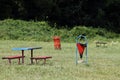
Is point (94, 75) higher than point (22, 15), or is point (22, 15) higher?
point (22, 15)

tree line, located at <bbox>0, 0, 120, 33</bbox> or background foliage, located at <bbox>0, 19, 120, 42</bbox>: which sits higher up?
tree line, located at <bbox>0, 0, 120, 33</bbox>

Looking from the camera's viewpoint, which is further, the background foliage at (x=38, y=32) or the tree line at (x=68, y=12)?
the tree line at (x=68, y=12)

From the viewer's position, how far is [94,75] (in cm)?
1258

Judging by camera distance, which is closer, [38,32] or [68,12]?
[38,32]

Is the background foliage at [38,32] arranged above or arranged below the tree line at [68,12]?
below

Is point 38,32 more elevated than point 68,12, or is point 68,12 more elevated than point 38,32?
point 68,12

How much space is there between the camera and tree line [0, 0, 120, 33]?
41.4 metres

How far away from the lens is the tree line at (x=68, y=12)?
4141 centimetres

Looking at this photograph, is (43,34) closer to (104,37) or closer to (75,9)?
(104,37)

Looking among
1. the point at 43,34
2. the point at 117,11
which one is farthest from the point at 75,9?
the point at 43,34

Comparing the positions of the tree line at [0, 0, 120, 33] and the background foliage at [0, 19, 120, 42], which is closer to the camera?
the background foliage at [0, 19, 120, 42]

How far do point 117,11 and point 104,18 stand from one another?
1830 millimetres

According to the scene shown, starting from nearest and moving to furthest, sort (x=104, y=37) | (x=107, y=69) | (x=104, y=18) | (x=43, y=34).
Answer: (x=107, y=69), (x=43, y=34), (x=104, y=37), (x=104, y=18)

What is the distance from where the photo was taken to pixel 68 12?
42.8m
